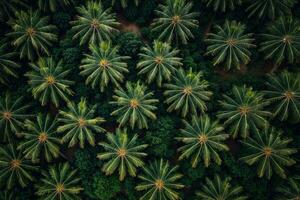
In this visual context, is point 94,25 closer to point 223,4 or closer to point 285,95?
point 223,4

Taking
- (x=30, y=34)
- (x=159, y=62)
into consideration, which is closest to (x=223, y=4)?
(x=159, y=62)

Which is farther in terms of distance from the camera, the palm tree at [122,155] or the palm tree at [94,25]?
the palm tree at [94,25]


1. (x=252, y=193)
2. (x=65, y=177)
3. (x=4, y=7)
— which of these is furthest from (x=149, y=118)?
(x=4, y=7)

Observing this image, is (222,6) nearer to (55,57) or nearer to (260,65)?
(260,65)

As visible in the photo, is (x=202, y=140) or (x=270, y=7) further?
(x=270, y=7)

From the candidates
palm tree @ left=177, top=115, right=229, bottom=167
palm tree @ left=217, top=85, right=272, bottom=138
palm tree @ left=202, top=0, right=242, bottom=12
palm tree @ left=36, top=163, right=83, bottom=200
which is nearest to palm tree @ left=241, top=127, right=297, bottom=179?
palm tree @ left=217, top=85, right=272, bottom=138

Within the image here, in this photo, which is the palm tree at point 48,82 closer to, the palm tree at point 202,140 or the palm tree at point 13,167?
the palm tree at point 13,167

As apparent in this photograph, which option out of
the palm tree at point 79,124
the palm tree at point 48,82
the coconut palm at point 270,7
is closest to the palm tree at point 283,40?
the coconut palm at point 270,7
